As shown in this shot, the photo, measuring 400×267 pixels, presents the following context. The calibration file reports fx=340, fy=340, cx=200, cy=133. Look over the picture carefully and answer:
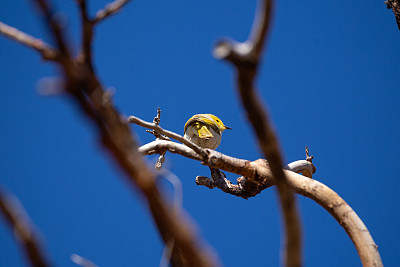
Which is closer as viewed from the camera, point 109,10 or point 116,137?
point 116,137

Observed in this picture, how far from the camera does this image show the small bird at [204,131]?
11.2 ft

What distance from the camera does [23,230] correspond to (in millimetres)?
642

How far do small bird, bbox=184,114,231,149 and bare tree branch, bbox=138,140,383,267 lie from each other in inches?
24.5

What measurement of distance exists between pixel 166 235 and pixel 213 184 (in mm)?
2405

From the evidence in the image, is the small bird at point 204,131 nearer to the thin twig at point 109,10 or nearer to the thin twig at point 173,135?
the thin twig at point 173,135

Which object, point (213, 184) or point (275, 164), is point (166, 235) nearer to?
point (275, 164)

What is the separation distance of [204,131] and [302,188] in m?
1.50

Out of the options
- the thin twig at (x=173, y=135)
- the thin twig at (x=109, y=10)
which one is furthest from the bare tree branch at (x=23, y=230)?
the thin twig at (x=173, y=135)

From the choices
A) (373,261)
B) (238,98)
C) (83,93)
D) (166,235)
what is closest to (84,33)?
(83,93)

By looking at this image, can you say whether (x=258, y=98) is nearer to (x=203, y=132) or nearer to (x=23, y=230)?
(x=23, y=230)

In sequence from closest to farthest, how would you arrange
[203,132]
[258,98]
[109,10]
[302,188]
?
[258,98]
[109,10]
[302,188]
[203,132]

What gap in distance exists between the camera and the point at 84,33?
0.79m

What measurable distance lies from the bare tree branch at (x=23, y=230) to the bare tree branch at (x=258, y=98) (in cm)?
50

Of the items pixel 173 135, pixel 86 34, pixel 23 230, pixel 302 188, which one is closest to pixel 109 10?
pixel 86 34
